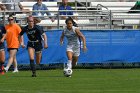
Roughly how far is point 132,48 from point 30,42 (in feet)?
21.8

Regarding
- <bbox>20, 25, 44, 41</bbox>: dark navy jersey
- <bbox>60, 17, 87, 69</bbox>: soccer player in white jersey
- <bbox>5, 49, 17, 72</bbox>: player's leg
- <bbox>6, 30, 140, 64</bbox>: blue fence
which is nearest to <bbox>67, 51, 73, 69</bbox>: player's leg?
<bbox>60, 17, 87, 69</bbox>: soccer player in white jersey

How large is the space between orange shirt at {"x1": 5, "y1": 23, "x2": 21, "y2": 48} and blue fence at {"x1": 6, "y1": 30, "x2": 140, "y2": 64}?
7.07 feet

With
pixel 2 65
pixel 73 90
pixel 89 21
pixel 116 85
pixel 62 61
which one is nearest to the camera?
pixel 73 90

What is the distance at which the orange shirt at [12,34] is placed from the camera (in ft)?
82.2

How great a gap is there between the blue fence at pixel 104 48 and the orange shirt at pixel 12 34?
2.16 m

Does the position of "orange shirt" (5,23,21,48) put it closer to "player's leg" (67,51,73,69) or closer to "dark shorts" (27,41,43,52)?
"dark shorts" (27,41,43,52)

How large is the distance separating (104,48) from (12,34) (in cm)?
449

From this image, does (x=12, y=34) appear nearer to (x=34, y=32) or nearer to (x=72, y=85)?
(x=34, y=32)

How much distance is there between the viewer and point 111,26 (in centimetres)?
2870

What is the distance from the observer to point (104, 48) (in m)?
27.7

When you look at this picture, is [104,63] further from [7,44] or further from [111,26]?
[7,44]

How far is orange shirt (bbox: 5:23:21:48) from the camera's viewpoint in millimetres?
25062

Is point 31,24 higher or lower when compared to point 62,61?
higher

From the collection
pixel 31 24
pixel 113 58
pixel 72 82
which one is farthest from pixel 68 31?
pixel 113 58
